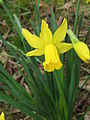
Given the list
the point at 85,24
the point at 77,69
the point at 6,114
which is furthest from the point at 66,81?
the point at 85,24

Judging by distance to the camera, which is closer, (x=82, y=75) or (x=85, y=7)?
(x=82, y=75)

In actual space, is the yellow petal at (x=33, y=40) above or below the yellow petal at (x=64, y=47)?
above

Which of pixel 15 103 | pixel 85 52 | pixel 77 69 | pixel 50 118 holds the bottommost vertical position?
pixel 50 118

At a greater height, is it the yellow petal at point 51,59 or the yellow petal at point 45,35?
the yellow petal at point 45,35

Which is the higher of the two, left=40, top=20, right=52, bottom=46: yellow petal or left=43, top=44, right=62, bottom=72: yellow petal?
left=40, top=20, right=52, bottom=46: yellow petal

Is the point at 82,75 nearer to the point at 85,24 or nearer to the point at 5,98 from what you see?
the point at 85,24
